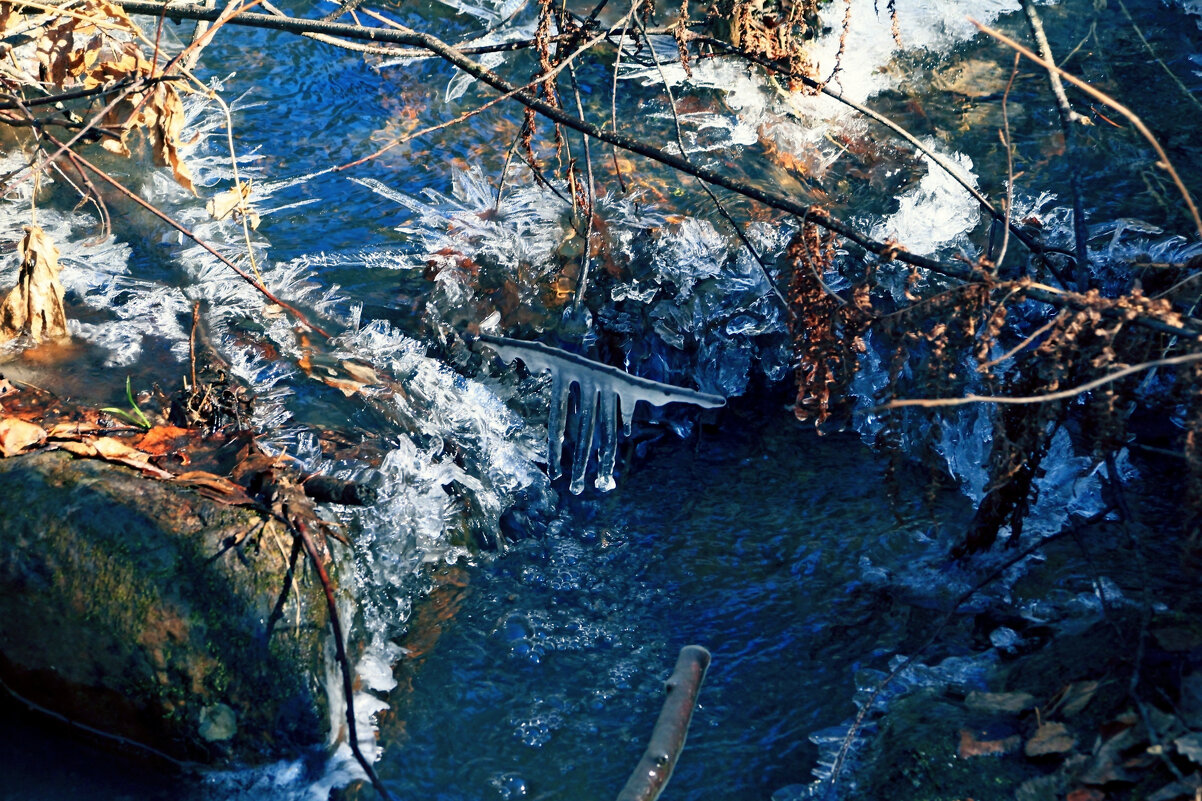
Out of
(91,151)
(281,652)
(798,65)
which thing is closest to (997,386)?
(798,65)

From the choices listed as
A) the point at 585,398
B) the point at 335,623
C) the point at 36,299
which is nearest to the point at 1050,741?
the point at 335,623

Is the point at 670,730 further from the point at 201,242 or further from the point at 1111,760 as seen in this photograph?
the point at 201,242

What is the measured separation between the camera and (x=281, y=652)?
118 inches

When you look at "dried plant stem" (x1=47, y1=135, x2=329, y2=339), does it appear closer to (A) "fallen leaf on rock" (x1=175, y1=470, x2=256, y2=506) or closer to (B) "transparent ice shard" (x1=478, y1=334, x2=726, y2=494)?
(A) "fallen leaf on rock" (x1=175, y1=470, x2=256, y2=506)

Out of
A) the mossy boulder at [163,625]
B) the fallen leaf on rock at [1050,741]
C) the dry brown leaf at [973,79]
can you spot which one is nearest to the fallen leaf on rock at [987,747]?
the fallen leaf on rock at [1050,741]

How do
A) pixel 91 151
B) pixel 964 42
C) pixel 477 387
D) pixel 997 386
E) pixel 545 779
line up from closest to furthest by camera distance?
pixel 997 386
pixel 545 779
pixel 477 387
pixel 91 151
pixel 964 42

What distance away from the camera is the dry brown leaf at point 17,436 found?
328 centimetres

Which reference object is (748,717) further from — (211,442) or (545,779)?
(211,442)

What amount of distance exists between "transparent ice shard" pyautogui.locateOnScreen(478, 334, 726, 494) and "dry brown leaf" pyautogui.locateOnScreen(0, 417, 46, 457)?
1.74 metres

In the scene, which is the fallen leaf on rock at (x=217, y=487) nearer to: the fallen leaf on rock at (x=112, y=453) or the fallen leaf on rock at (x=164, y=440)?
the fallen leaf on rock at (x=112, y=453)

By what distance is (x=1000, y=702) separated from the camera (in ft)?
9.36

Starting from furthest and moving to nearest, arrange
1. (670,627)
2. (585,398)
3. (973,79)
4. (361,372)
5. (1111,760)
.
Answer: (973,79), (361,372), (585,398), (670,627), (1111,760)

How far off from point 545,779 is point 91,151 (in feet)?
16.7

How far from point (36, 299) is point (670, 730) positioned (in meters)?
3.32
